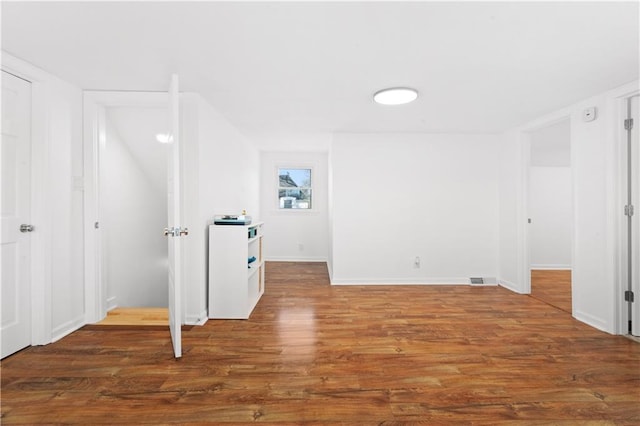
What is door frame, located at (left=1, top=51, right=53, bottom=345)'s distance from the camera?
2318mm

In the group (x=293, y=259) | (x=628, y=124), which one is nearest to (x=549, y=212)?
(x=628, y=124)

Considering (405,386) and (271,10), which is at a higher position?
(271,10)

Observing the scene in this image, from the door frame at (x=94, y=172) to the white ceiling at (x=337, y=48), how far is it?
14 cm

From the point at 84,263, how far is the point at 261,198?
366 cm

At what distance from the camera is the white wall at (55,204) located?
2328mm

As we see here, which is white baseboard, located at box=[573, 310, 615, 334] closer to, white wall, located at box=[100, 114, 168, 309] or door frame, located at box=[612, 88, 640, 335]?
door frame, located at box=[612, 88, 640, 335]

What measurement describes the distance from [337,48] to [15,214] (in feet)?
9.01

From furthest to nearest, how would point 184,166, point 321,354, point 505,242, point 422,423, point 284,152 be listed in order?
point 284,152, point 505,242, point 184,166, point 321,354, point 422,423

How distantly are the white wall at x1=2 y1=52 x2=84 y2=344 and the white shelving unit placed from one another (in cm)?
120

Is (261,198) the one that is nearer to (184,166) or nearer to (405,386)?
(184,166)

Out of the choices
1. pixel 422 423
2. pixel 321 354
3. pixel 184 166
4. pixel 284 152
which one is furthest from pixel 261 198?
pixel 422 423

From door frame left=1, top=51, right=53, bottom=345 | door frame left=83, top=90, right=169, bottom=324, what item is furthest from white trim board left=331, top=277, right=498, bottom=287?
door frame left=1, top=51, right=53, bottom=345

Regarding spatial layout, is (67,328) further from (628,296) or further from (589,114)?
(589,114)

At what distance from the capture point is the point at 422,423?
1510mm
